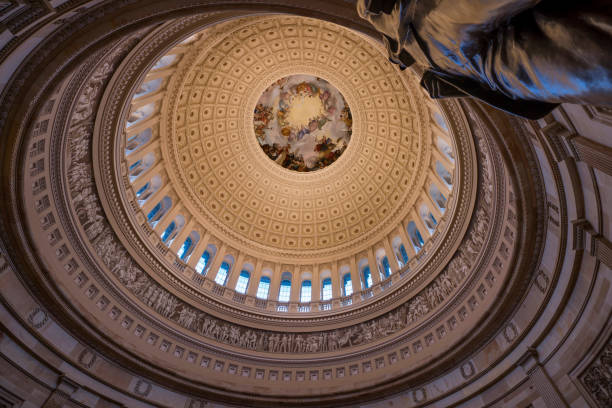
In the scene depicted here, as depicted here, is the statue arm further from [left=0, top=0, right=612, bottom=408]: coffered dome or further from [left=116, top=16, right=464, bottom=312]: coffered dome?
[left=116, top=16, right=464, bottom=312]: coffered dome

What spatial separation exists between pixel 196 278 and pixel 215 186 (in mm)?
7852

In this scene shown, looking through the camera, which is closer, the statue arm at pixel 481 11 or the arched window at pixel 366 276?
the statue arm at pixel 481 11

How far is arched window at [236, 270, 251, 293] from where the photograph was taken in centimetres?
2127

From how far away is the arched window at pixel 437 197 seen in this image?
741 inches

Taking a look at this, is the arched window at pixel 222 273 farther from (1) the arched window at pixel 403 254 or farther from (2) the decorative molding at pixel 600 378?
(2) the decorative molding at pixel 600 378

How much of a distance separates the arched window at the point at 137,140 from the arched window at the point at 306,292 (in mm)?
13015

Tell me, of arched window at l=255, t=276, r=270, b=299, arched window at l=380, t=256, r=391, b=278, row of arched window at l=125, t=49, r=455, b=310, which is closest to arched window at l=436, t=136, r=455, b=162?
row of arched window at l=125, t=49, r=455, b=310

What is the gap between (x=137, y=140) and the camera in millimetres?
19078

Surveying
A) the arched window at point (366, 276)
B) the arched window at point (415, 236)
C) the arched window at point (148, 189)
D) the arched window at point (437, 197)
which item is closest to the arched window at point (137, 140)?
the arched window at point (148, 189)

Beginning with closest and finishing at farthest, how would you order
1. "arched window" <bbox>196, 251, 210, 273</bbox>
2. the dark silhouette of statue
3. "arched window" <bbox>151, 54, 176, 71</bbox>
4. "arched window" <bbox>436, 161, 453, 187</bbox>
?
the dark silhouette of statue
"arched window" <bbox>151, 54, 176, 71</bbox>
"arched window" <bbox>436, 161, 453, 187</bbox>
"arched window" <bbox>196, 251, 210, 273</bbox>

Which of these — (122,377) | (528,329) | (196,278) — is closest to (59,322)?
(122,377)

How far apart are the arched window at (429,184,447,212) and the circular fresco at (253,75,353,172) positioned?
340 inches

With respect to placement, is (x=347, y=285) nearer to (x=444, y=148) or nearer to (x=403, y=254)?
(x=403, y=254)

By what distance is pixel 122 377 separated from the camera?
12242 mm
